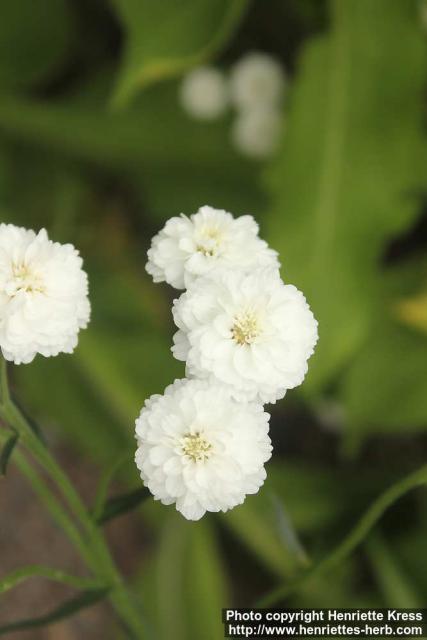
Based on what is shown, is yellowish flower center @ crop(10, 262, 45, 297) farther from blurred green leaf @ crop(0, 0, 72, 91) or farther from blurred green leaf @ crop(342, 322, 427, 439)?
blurred green leaf @ crop(0, 0, 72, 91)

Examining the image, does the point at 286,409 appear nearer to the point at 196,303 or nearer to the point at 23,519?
the point at 23,519

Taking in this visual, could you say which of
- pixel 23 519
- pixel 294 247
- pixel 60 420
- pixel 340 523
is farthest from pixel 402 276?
pixel 23 519

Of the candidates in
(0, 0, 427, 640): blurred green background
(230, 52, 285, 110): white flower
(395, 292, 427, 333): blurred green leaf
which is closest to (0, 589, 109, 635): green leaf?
(0, 0, 427, 640): blurred green background

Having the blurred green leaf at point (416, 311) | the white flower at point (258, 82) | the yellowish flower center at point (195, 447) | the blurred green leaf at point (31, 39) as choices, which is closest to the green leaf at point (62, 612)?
the yellowish flower center at point (195, 447)

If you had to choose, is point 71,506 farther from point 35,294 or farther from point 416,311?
point 416,311

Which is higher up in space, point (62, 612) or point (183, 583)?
point (183, 583)

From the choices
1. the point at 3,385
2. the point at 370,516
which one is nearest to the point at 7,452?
the point at 3,385
